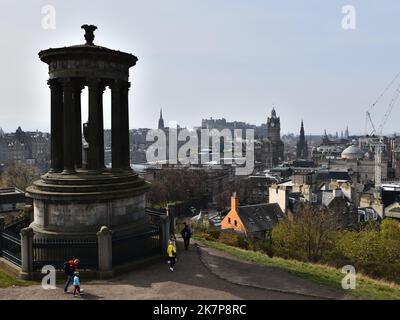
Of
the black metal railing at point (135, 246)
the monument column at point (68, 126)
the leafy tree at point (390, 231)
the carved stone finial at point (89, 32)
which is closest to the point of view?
the black metal railing at point (135, 246)

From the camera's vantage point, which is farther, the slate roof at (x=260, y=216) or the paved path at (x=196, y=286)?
the slate roof at (x=260, y=216)

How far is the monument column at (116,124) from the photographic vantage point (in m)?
19.7

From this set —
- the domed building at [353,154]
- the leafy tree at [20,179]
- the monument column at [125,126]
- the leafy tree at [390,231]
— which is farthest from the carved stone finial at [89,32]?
the domed building at [353,154]

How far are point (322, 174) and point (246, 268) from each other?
3502 inches

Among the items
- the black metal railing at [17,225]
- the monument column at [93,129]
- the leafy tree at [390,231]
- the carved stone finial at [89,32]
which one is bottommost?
the leafy tree at [390,231]

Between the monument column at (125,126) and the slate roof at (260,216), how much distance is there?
1159 inches

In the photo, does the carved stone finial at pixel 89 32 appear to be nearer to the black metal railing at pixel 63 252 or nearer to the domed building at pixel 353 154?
the black metal railing at pixel 63 252

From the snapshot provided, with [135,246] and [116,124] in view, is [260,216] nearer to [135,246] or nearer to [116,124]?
[116,124]

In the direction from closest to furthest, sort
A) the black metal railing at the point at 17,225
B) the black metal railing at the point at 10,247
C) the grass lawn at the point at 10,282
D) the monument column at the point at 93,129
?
the grass lawn at the point at 10,282, the black metal railing at the point at 10,247, the monument column at the point at 93,129, the black metal railing at the point at 17,225

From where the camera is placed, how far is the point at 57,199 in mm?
17656

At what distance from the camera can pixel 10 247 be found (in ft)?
59.9

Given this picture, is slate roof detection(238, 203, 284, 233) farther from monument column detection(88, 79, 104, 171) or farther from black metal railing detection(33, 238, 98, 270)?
black metal railing detection(33, 238, 98, 270)

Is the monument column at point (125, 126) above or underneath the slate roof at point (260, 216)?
above

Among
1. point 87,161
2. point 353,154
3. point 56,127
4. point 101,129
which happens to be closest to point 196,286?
point 87,161
